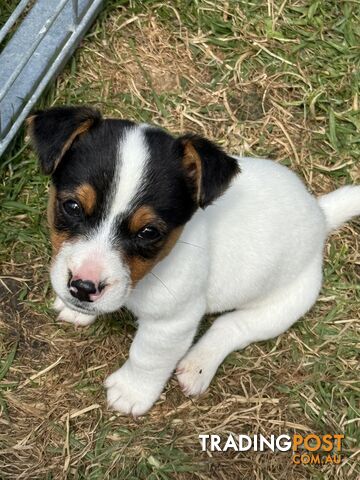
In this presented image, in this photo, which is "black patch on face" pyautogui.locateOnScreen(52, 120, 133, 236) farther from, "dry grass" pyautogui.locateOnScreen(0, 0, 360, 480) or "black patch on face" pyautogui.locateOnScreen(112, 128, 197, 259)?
"dry grass" pyautogui.locateOnScreen(0, 0, 360, 480)

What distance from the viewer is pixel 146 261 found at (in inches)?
150

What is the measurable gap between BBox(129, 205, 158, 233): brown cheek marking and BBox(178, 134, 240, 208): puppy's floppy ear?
0.95 feet

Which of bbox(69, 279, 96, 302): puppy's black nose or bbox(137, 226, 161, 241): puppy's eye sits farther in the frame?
bbox(137, 226, 161, 241): puppy's eye

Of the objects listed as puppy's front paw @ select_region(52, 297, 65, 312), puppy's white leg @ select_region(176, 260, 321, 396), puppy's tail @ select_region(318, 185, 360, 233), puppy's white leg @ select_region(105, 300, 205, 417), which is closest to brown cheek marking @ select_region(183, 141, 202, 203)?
puppy's white leg @ select_region(105, 300, 205, 417)

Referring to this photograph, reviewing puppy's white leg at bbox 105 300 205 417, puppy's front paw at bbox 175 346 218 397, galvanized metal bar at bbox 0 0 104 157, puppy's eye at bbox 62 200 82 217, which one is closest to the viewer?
puppy's eye at bbox 62 200 82 217

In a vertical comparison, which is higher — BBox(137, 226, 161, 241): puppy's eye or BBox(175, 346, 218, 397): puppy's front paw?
BBox(137, 226, 161, 241): puppy's eye

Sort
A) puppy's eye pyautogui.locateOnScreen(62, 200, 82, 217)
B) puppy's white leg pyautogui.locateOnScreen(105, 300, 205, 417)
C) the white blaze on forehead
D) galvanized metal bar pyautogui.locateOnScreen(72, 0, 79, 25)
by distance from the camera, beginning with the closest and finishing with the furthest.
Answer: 1. the white blaze on forehead
2. puppy's eye pyautogui.locateOnScreen(62, 200, 82, 217)
3. puppy's white leg pyautogui.locateOnScreen(105, 300, 205, 417)
4. galvanized metal bar pyautogui.locateOnScreen(72, 0, 79, 25)

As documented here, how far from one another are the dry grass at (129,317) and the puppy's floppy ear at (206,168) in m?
1.75

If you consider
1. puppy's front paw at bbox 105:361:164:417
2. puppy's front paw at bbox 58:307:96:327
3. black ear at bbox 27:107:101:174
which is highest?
black ear at bbox 27:107:101:174

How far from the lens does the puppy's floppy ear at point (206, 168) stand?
148 inches

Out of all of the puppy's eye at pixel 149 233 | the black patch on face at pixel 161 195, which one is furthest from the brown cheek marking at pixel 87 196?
the puppy's eye at pixel 149 233

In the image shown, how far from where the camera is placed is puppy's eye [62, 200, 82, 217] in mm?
3660

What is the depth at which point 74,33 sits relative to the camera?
6023 mm

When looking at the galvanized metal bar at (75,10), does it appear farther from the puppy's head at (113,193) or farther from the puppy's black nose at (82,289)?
the puppy's black nose at (82,289)
